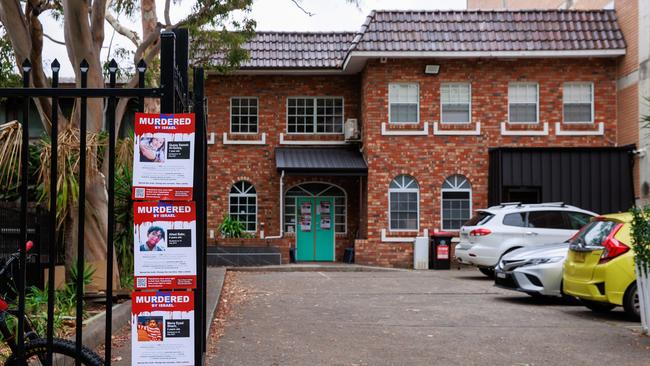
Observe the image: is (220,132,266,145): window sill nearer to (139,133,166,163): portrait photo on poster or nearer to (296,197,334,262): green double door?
(296,197,334,262): green double door

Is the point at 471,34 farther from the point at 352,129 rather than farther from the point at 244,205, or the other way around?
the point at 244,205

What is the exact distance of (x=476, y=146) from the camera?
82.7 ft

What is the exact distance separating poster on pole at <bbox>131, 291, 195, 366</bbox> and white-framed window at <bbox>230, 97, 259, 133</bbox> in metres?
22.8

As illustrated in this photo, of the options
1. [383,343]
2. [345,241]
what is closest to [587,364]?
[383,343]

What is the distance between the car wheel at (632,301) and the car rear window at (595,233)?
0.73 meters

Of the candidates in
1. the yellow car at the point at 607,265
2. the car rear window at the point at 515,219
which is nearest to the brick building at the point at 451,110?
the car rear window at the point at 515,219

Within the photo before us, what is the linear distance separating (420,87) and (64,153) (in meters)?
16.1

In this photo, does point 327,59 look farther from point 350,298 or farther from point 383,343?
point 383,343

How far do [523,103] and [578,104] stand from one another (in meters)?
1.74

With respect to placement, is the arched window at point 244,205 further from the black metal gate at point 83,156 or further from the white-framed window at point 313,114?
the black metal gate at point 83,156

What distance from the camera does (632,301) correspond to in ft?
36.0

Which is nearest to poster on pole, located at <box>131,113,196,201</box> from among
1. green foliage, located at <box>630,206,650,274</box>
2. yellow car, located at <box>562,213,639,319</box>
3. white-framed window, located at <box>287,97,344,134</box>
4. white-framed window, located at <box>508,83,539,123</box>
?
green foliage, located at <box>630,206,650,274</box>

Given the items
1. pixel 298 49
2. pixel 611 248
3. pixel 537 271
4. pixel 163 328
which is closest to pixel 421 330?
pixel 611 248

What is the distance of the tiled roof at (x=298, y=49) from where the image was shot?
25.9 metres
